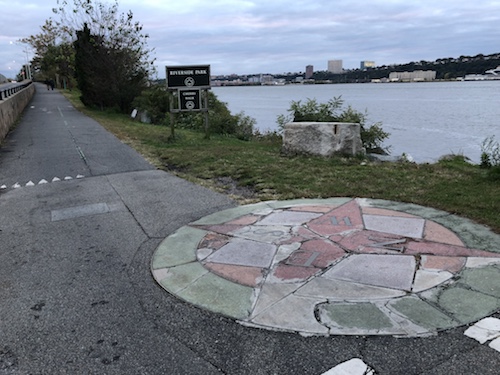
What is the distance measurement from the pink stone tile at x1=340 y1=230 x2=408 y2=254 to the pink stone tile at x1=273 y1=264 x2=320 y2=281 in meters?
0.65

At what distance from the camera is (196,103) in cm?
1209

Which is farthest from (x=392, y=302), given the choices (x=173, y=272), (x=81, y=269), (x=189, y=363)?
(x=81, y=269)

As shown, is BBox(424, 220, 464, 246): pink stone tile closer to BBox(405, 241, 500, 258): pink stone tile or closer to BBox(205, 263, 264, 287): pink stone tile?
BBox(405, 241, 500, 258): pink stone tile

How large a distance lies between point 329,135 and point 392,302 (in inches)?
251

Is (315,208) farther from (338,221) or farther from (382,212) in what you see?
(382,212)

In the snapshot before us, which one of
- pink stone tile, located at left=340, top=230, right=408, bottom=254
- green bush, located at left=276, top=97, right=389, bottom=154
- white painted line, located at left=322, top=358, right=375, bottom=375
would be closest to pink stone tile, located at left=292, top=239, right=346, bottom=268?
pink stone tile, located at left=340, top=230, right=408, bottom=254

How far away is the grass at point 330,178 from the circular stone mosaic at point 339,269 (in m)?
0.69

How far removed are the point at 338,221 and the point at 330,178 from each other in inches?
94.9

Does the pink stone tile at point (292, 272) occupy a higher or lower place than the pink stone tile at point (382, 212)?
higher

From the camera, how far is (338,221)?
196 inches

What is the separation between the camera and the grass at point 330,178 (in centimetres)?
581

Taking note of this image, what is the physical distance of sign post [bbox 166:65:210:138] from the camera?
11789mm

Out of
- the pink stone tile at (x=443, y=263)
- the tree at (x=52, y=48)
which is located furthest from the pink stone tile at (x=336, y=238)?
the tree at (x=52, y=48)

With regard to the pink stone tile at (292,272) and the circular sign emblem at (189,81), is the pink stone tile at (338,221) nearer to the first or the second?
the pink stone tile at (292,272)
